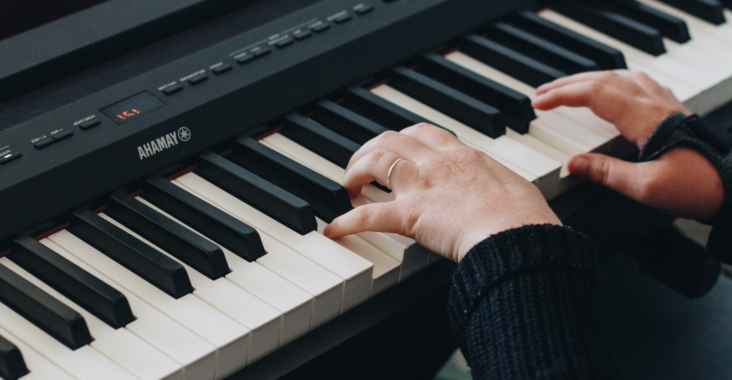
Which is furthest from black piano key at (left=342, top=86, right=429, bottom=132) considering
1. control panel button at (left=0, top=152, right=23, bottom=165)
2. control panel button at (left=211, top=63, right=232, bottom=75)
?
control panel button at (left=0, top=152, right=23, bottom=165)

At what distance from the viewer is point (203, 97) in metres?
1.16

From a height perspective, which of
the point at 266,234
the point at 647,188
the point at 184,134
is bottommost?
the point at 647,188

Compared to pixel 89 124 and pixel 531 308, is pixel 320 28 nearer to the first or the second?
pixel 89 124

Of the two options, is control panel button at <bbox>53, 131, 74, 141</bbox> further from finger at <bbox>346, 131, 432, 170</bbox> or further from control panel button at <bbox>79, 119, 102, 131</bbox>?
finger at <bbox>346, 131, 432, 170</bbox>

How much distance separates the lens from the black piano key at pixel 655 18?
155cm

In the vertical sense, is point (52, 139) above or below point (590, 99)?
above

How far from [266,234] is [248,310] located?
0.50ft

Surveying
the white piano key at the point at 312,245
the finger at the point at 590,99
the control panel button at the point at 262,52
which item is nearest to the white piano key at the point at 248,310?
the white piano key at the point at 312,245

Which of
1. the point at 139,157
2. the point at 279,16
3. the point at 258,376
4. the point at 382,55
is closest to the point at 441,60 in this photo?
the point at 382,55

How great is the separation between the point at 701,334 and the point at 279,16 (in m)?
0.99

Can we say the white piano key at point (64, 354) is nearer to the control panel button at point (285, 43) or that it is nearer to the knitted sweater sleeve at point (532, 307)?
the knitted sweater sleeve at point (532, 307)

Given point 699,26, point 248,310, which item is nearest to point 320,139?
point 248,310

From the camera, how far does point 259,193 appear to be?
3.57 feet

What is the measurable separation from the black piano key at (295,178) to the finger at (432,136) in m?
0.15
